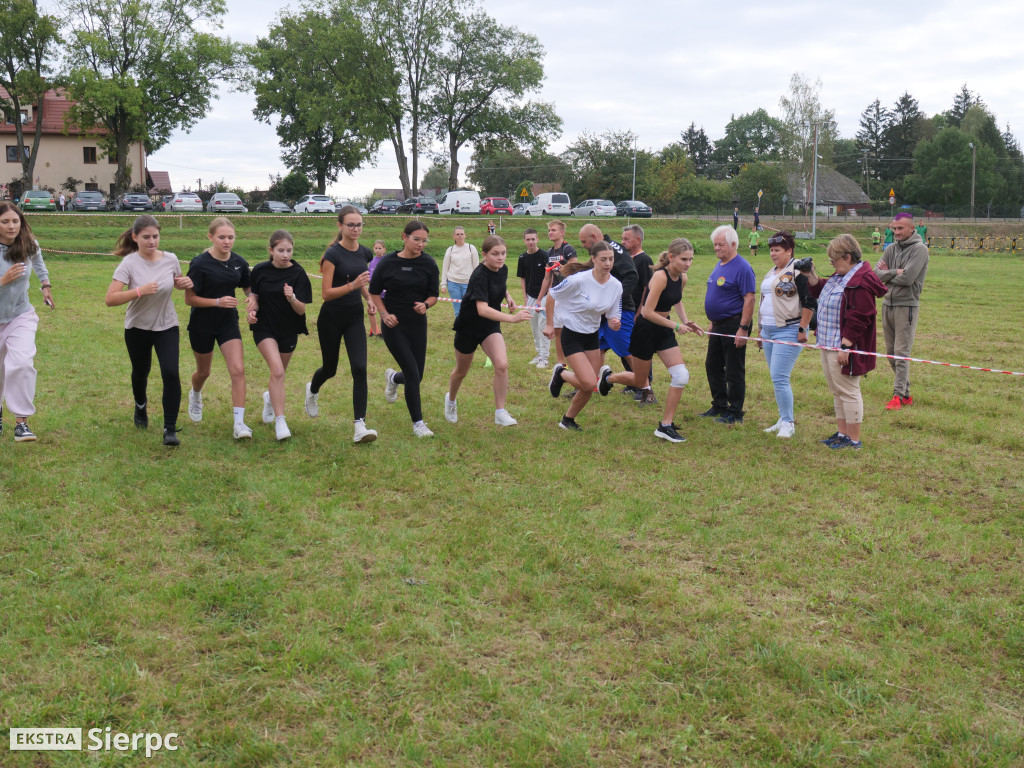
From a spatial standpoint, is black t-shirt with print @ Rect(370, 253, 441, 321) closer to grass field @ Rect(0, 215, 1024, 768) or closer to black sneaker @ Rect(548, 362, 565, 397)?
grass field @ Rect(0, 215, 1024, 768)

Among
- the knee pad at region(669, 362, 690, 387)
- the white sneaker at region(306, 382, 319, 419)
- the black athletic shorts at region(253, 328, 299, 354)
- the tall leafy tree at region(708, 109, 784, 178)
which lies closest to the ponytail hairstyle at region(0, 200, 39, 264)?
the black athletic shorts at region(253, 328, 299, 354)

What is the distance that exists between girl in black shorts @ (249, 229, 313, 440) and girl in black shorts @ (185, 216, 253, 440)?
0.48 feet

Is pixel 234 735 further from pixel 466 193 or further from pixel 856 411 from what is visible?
pixel 466 193

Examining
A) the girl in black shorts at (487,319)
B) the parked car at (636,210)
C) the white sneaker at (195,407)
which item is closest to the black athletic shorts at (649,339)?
the girl in black shorts at (487,319)

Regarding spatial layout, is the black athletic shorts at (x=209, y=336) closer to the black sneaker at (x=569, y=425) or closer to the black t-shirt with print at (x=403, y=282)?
the black t-shirt with print at (x=403, y=282)

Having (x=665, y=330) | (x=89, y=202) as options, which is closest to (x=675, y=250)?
(x=665, y=330)

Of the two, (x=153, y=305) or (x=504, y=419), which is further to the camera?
(x=504, y=419)

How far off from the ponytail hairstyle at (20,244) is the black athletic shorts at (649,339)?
5543 millimetres

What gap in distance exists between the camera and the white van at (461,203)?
51.5 m

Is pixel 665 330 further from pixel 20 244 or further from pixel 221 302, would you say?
pixel 20 244

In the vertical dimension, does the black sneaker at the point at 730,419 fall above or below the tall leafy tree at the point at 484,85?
below

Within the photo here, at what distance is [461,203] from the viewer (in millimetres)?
51469

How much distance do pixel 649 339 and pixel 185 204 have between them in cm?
4430

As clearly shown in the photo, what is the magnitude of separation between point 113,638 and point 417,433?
404 cm
